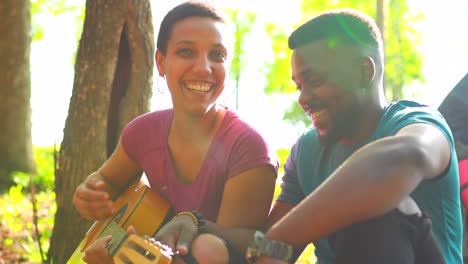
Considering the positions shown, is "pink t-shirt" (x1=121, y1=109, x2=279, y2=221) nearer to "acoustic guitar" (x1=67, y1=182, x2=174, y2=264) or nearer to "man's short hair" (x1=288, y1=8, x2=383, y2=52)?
"acoustic guitar" (x1=67, y1=182, x2=174, y2=264)

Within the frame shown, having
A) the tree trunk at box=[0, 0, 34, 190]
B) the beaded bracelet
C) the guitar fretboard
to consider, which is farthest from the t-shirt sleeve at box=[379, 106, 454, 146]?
the tree trunk at box=[0, 0, 34, 190]

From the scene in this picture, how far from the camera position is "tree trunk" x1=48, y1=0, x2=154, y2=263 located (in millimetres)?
4414

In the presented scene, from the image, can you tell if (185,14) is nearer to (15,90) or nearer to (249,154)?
(249,154)

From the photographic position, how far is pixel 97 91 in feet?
14.6

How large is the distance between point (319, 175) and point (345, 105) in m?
0.38

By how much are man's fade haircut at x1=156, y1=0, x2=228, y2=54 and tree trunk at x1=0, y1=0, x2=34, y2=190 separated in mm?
6246

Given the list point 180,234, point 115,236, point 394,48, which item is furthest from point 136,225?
point 394,48

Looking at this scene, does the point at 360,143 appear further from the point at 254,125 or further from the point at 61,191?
the point at 61,191

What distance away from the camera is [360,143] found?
257cm

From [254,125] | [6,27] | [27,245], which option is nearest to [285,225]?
[254,125]

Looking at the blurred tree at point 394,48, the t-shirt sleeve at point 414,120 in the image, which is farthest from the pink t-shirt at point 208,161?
the blurred tree at point 394,48

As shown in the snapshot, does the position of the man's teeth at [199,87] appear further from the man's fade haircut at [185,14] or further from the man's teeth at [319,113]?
the man's teeth at [319,113]

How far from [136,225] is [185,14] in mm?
989

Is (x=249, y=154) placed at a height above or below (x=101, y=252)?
above
